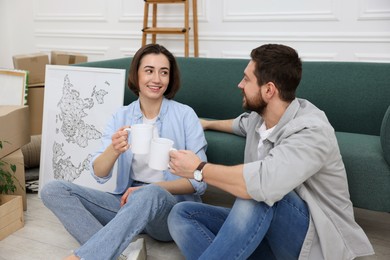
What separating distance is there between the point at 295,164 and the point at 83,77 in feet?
5.32

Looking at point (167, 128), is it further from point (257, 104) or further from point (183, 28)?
point (183, 28)

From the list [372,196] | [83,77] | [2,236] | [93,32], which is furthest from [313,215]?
[93,32]

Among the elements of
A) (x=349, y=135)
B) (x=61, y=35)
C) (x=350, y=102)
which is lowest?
(x=349, y=135)

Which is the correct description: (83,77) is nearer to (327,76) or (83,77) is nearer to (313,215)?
(327,76)

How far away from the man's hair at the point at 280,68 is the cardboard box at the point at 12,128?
1421mm

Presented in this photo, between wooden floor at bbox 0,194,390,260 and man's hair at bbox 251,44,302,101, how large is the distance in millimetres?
849

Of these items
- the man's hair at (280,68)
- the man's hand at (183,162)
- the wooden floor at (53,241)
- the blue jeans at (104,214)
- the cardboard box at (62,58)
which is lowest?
the wooden floor at (53,241)

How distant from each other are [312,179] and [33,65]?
2.52 metres

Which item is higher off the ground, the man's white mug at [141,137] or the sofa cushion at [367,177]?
the man's white mug at [141,137]

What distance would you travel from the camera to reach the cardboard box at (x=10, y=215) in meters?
2.09

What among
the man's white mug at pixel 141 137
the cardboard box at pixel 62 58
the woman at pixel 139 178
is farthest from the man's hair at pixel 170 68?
the cardboard box at pixel 62 58

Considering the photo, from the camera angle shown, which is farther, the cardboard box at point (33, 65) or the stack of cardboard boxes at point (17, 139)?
the cardboard box at point (33, 65)

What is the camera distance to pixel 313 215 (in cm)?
142

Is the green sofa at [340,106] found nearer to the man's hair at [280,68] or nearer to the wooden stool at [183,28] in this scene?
the man's hair at [280,68]
